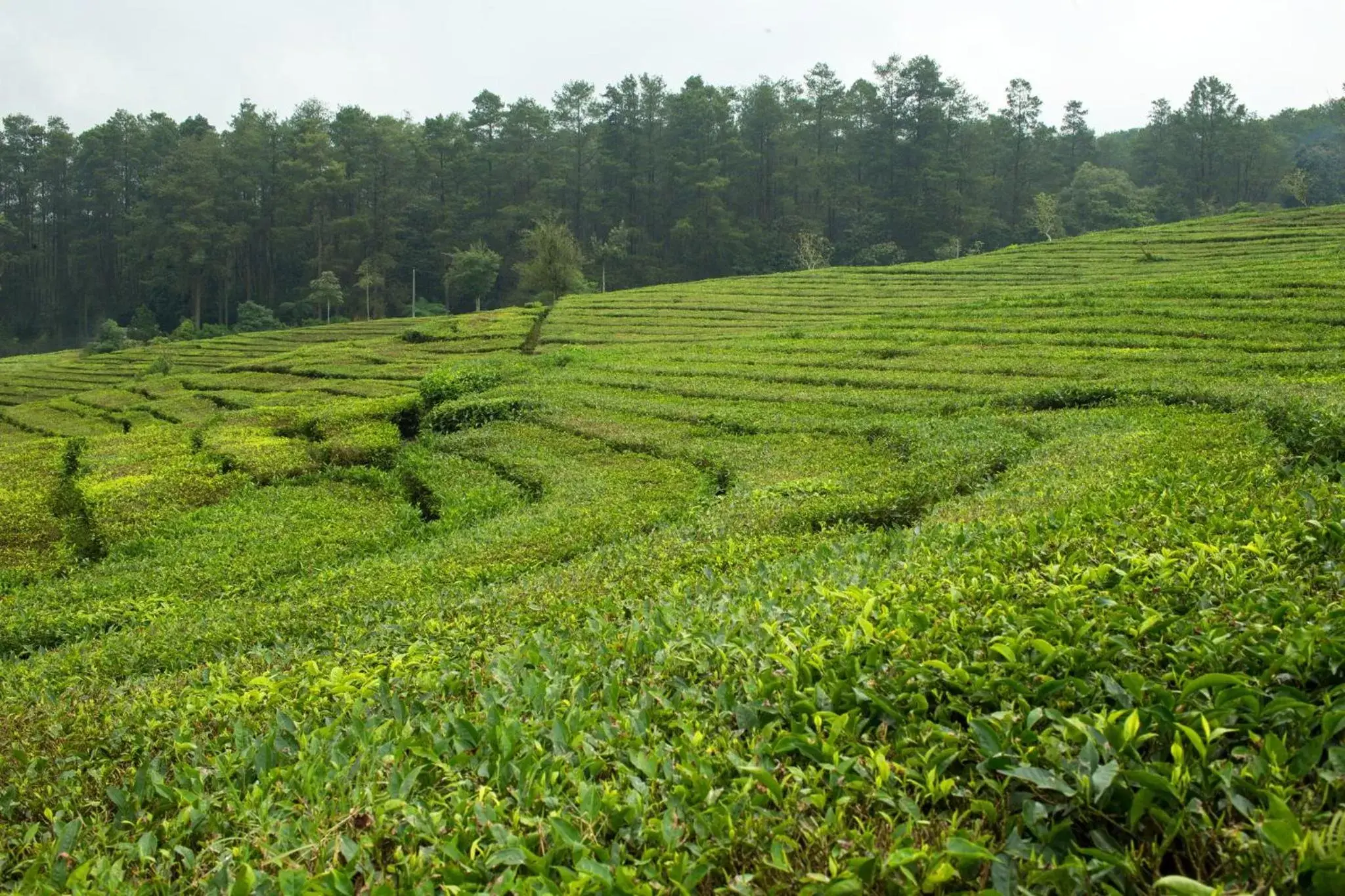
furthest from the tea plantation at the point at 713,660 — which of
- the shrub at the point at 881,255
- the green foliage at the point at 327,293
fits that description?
the shrub at the point at 881,255

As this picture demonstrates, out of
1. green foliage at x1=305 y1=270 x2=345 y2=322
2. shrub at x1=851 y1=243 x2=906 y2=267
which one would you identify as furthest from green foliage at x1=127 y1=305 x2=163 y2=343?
shrub at x1=851 y1=243 x2=906 y2=267

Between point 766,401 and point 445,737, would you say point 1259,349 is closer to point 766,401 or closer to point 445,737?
point 766,401

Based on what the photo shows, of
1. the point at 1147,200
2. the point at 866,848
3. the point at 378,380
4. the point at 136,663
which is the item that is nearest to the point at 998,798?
the point at 866,848

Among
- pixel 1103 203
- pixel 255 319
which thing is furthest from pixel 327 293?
→ pixel 1103 203

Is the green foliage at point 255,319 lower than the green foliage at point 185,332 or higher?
higher

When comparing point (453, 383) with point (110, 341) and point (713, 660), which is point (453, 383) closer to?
point (713, 660)

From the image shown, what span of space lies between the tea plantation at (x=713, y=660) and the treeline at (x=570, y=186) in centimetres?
5054

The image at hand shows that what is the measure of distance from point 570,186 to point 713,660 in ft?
236

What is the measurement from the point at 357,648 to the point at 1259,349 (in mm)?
18169

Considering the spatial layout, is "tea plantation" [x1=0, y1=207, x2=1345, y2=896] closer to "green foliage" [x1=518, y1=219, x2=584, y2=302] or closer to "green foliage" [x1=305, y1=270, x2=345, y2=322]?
"green foliage" [x1=518, y1=219, x2=584, y2=302]

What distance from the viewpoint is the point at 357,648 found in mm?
5398

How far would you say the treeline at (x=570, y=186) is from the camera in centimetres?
6494

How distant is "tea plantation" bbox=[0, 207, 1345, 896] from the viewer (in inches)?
90.7

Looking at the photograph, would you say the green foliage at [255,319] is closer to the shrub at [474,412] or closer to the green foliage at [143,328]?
the green foliage at [143,328]
